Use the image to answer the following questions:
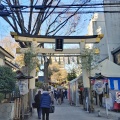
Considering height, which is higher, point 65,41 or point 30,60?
point 65,41

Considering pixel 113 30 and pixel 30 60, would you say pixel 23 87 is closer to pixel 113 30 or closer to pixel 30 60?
pixel 30 60

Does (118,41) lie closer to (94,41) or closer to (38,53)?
(94,41)

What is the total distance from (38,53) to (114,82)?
21.8 ft

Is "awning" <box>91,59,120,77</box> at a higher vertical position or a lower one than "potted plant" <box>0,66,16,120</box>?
higher

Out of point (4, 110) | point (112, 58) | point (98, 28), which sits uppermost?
point (98, 28)

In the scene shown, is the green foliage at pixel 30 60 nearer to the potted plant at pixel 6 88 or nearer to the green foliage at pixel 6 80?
the potted plant at pixel 6 88

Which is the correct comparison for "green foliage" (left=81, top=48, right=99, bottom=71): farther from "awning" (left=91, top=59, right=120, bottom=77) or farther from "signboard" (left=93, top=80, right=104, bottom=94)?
"signboard" (left=93, top=80, right=104, bottom=94)

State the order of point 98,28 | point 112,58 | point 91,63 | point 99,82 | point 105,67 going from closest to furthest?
1. point 99,82
2. point 91,63
3. point 105,67
4. point 112,58
5. point 98,28

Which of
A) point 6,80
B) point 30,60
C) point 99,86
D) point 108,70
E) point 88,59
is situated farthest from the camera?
Result: point 108,70

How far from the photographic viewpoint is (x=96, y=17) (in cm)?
3688

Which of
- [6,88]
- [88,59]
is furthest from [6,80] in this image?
[88,59]

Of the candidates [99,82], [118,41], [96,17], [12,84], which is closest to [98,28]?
[96,17]

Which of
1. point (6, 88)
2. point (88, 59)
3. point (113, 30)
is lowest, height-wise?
point (6, 88)

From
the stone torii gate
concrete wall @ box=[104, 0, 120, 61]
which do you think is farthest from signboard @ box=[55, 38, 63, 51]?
concrete wall @ box=[104, 0, 120, 61]
